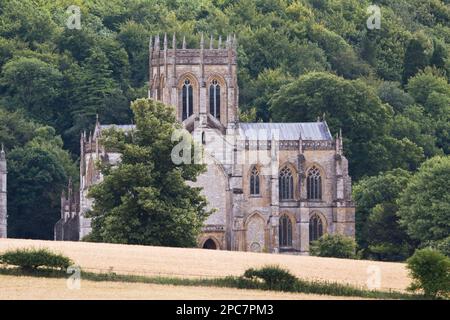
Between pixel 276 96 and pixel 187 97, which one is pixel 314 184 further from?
pixel 276 96

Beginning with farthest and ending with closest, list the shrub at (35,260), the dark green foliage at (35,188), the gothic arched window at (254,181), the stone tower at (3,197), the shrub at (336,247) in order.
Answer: the dark green foliage at (35,188), the gothic arched window at (254,181), the stone tower at (3,197), the shrub at (336,247), the shrub at (35,260)

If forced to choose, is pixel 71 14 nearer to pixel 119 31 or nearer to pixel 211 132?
pixel 119 31

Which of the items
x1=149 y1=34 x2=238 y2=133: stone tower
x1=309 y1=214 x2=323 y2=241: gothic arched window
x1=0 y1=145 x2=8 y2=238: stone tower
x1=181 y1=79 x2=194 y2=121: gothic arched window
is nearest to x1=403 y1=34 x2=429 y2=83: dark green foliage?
x1=149 y1=34 x2=238 y2=133: stone tower

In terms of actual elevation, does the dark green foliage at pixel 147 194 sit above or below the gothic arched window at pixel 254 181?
below

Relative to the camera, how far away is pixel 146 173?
110 m

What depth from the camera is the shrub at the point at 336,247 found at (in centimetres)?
12388

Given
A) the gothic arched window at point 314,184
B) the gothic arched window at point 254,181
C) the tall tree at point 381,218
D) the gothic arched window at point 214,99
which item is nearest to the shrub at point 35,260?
the tall tree at point 381,218

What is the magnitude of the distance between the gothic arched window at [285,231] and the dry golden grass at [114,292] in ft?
192

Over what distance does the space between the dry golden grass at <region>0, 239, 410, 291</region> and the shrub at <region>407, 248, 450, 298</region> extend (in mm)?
921

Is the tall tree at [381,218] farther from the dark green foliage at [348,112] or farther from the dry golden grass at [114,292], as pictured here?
the dry golden grass at [114,292]

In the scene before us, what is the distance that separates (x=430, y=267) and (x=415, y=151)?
75478 millimetres

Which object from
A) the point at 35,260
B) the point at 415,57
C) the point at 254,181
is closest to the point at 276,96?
the point at 254,181

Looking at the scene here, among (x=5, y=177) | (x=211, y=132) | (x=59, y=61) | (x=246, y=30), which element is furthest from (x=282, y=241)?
(x=246, y=30)

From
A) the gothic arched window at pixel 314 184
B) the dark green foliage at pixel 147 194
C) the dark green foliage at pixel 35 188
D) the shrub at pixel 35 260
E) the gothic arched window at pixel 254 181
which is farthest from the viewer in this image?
the dark green foliage at pixel 35 188
